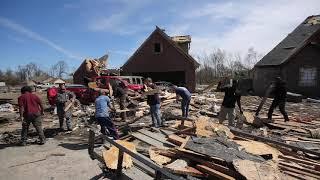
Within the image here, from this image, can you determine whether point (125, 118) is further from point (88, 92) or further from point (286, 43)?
point (286, 43)

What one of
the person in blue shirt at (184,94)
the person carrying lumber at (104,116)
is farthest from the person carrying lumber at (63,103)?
the person in blue shirt at (184,94)

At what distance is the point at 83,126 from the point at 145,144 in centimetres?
640

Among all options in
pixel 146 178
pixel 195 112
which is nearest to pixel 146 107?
pixel 195 112

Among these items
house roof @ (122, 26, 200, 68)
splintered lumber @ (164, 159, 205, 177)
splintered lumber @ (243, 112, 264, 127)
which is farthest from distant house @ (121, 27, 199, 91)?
splintered lumber @ (164, 159, 205, 177)

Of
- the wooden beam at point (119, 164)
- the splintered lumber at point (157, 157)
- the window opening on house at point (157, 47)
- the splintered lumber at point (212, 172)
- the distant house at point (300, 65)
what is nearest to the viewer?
the splintered lumber at point (212, 172)

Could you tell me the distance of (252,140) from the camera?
8.63 m

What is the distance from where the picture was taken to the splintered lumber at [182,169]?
645 cm

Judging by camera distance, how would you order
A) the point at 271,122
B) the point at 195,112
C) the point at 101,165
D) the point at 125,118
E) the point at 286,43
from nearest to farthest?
1. the point at 101,165
2. the point at 271,122
3. the point at 125,118
4. the point at 195,112
5. the point at 286,43

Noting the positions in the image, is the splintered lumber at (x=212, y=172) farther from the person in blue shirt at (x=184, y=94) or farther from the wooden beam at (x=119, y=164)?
the person in blue shirt at (x=184, y=94)

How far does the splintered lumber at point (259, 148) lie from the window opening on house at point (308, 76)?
25.0m

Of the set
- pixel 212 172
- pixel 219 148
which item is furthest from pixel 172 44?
pixel 212 172

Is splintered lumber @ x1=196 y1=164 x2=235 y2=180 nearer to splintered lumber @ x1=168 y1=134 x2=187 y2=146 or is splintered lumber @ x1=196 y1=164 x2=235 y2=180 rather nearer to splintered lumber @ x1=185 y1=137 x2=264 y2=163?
splintered lumber @ x1=185 y1=137 x2=264 y2=163

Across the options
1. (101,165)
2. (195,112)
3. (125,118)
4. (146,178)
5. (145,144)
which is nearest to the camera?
(146,178)

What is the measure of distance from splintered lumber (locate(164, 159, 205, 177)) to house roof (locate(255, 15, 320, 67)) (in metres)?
26.0
